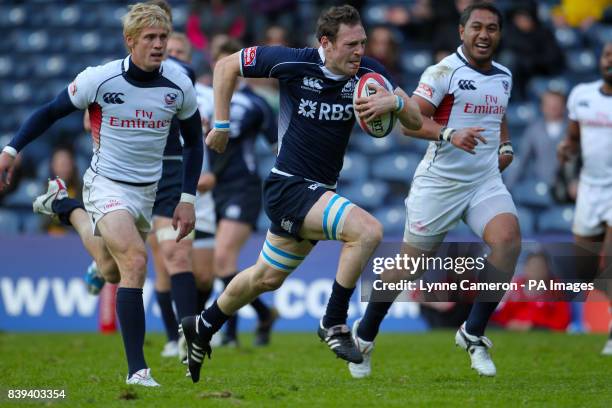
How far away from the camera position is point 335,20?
281 inches

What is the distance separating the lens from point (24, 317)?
46.2 feet

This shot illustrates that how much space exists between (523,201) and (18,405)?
399 inches

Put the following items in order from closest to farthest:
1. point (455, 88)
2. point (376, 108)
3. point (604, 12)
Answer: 1. point (376, 108)
2. point (455, 88)
3. point (604, 12)

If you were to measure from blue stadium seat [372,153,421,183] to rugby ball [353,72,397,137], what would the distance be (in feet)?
28.9

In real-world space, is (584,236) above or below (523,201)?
above

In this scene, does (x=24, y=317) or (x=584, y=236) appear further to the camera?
(x=24, y=317)

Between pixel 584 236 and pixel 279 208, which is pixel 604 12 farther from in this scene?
pixel 279 208

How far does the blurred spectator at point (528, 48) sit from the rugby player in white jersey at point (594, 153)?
6608 millimetres

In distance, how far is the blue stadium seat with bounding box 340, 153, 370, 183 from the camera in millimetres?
16141

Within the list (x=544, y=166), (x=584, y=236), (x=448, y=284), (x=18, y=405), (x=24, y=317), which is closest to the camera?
(x=18, y=405)

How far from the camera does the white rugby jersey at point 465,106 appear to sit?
27.1 ft

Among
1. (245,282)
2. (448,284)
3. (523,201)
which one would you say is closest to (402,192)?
(523,201)

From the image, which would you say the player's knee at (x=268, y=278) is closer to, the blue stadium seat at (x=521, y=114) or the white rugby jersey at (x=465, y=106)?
the white rugby jersey at (x=465, y=106)

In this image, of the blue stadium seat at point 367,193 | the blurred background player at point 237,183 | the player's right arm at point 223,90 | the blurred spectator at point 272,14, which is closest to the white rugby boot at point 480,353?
the player's right arm at point 223,90
